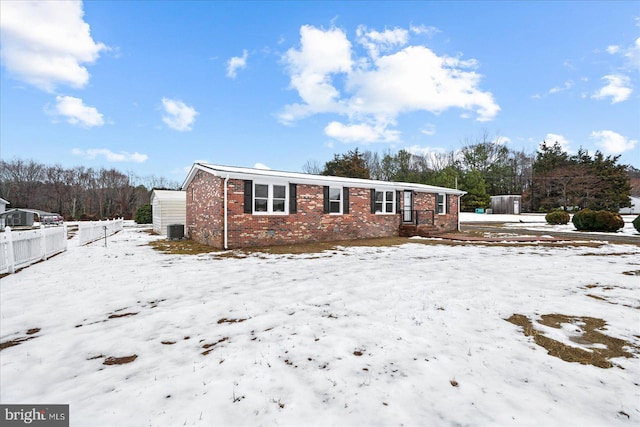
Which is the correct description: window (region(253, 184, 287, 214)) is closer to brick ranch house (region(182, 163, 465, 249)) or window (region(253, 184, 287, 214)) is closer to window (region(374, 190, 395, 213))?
brick ranch house (region(182, 163, 465, 249))

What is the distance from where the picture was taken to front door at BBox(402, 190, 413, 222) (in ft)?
51.4

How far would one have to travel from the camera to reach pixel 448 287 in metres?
4.98

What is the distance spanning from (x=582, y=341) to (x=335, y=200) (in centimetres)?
1037

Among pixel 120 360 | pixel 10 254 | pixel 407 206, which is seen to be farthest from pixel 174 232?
pixel 407 206

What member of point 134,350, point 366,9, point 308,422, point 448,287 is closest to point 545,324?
point 448,287

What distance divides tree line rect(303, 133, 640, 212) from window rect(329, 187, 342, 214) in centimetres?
2370

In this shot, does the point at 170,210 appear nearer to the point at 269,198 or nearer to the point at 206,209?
the point at 206,209

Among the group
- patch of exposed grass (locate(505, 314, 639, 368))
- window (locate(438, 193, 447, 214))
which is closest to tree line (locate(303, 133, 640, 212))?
window (locate(438, 193, 447, 214))

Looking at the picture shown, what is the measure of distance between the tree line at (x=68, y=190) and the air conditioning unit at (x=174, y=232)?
115ft

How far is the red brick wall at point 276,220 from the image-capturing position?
10.5 meters

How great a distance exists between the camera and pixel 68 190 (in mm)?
44875

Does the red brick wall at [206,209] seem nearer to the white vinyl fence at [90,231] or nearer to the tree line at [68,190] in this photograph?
the white vinyl fence at [90,231]

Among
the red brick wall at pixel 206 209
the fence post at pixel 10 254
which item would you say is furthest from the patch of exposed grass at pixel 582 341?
the fence post at pixel 10 254

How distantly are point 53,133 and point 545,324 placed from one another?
45206 mm
